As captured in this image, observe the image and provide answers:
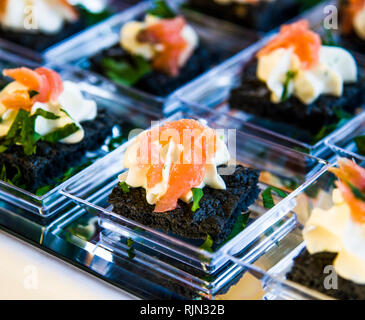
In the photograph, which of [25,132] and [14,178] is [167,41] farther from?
[14,178]

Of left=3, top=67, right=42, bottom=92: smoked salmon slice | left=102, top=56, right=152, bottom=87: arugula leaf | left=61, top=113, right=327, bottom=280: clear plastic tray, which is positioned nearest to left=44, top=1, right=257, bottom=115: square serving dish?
left=102, top=56, right=152, bottom=87: arugula leaf

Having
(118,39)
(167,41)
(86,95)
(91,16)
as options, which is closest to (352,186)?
(86,95)

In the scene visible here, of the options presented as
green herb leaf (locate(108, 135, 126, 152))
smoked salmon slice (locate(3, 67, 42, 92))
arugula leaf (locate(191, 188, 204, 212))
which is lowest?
arugula leaf (locate(191, 188, 204, 212))

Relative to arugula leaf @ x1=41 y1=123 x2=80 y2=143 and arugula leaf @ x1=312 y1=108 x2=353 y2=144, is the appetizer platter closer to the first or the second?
arugula leaf @ x1=41 y1=123 x2=80 y2=143

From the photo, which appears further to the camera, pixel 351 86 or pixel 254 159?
pixel 351 86

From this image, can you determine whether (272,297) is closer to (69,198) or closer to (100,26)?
(69,198)

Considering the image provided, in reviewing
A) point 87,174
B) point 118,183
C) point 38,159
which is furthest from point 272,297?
point 38,159
